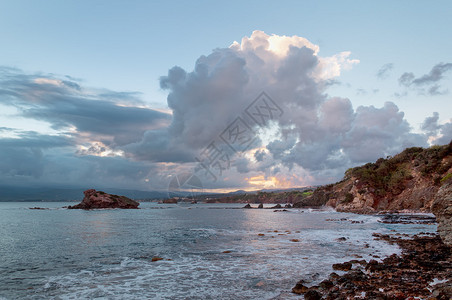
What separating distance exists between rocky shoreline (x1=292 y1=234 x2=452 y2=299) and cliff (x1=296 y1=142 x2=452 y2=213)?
58.7m

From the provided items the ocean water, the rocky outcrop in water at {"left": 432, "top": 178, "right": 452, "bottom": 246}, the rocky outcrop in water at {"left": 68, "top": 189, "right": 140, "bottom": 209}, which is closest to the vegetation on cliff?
the rocky outcrop in water at {"left": 432, "top": 178, "right": 452, "bottom": 246}

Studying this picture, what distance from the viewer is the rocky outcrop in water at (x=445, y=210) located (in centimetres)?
2073

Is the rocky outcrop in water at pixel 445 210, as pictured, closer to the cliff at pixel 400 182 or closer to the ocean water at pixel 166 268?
the ocean water at pixel 166 268

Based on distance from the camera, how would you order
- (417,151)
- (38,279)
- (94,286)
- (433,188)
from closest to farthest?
(94,286) → (38,279) → (433,188) → (417,151)

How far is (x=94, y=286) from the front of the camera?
16234mm

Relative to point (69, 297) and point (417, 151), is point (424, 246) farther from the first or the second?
point (417, 151)

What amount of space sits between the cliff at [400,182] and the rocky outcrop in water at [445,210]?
53541mm

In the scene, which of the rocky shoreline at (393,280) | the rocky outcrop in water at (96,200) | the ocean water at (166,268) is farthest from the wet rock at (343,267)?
the rocky outcrop in water at (96,200)

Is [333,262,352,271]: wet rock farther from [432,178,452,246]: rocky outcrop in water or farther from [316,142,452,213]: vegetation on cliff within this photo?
[316,142,452,213]: vegetation on cliff

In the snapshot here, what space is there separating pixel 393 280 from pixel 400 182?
87.3m

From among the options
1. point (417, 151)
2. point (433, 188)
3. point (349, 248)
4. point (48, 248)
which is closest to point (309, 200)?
point (417, 151)

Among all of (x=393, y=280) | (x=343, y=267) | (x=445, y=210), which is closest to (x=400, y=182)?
(x=445, y=210)

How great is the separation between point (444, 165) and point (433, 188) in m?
6.92

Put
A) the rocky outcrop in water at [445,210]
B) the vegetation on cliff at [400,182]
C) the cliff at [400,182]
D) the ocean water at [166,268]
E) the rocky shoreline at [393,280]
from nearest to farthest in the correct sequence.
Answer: the rocky shoreline at [393,280] < the ocean water at [166,268] < the rocky outcrop in water at [445,210] < the cliff at [400,182] < the vegetation on cliff at [400,182]
